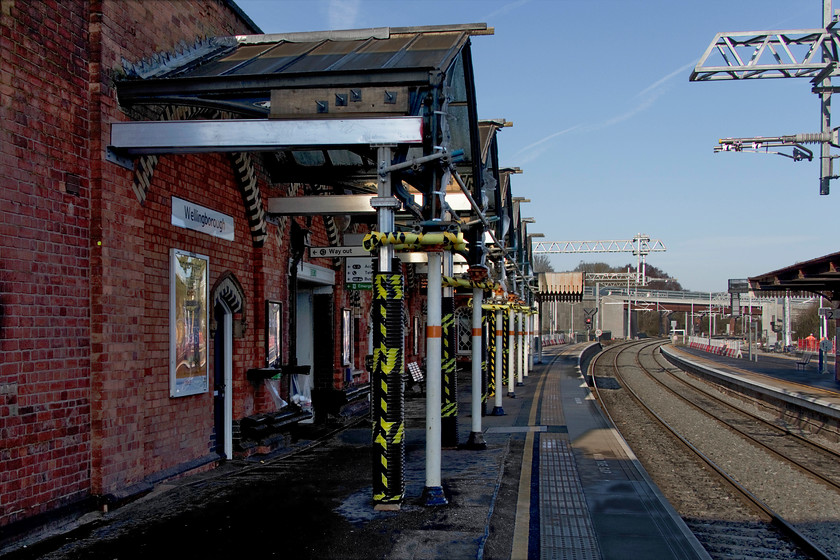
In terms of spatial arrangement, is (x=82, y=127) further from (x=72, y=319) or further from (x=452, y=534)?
(x=452, y=534)

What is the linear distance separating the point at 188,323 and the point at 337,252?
4.59 m

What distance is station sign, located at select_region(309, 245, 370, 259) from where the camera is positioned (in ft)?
45.6

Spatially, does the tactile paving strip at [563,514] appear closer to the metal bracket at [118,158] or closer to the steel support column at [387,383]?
the steel support column at [387,383]

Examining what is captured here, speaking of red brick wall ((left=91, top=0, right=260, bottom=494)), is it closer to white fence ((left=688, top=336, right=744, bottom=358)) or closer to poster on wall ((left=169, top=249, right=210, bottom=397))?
poster on wall ((left=169, top=249, right=210, bottom=397))

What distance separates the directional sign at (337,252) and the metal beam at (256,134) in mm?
5959

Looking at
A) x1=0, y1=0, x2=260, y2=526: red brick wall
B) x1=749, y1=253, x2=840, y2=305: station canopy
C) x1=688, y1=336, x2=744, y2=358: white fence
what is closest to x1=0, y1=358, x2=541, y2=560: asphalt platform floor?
x1=0, y1=0, x2=260, y2=526: red brick wall

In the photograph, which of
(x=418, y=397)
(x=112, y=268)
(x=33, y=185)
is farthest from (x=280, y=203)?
(x=418, y=397)

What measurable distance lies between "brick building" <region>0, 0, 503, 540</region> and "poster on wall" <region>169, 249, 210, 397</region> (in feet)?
0.09

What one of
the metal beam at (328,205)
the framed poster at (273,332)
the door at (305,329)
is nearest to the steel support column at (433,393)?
the metal beam at (328,205)

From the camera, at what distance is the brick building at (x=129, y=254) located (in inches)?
268

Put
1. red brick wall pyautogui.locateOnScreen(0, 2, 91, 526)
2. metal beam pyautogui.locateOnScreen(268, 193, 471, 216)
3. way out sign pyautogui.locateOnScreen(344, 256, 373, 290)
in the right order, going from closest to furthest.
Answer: red brick wall pyautogui.locateOnScreen(0, 2, 91, 526) → metal beam pyautogui.locateOnScreen(268, 193, 471, 216) → way out sign pyautogui.locateOnScreen(344, 256, 373, 290)

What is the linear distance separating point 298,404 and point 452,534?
7.27m

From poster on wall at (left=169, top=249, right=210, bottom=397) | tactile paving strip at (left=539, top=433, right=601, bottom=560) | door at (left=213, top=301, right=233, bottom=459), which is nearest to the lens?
tactile paving strip at (left=539, top=433, right=601, bottom=560)

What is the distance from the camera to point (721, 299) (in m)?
91.8
